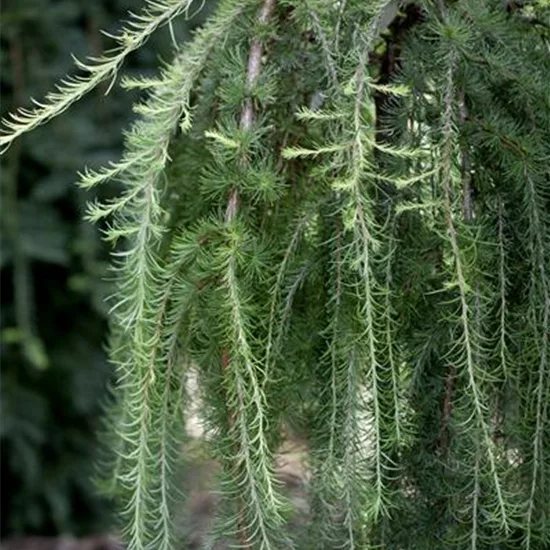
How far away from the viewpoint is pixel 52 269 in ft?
10.2

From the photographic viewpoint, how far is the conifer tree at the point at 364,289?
0.97 m

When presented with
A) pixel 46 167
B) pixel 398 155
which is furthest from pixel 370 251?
pixel 46 167

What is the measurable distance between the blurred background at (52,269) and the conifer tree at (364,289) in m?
1.75

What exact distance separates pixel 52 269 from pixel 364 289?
7.38 ft

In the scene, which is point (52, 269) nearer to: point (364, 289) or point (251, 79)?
point (251, 79)

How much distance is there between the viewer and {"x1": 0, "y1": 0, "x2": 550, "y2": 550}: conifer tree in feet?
3.18

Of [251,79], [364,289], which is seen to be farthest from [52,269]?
[364,289]

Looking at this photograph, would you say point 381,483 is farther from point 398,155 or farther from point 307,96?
point 307,96

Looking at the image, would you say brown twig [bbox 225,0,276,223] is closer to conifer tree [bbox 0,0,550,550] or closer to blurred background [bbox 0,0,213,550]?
conifer tree [bbox 0,0,550,550]

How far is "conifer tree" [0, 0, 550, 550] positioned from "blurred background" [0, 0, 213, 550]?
175 centimetres

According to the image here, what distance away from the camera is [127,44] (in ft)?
3.38

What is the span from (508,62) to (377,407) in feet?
1.07

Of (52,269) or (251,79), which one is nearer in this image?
(251,79)

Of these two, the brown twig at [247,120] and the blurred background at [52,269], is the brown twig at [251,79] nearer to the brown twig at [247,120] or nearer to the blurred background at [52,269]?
the brown twig at [247,120]
